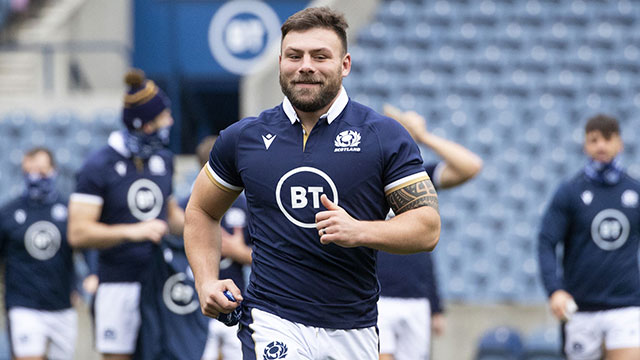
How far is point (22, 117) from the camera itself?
1429 cm

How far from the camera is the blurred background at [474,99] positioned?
11789 millimetres

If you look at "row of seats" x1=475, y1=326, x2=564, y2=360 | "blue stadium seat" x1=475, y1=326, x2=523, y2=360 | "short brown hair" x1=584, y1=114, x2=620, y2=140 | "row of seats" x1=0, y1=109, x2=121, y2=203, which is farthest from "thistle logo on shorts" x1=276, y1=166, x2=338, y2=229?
"row of seats" x1=0, y1=109, x2=121, y2=203

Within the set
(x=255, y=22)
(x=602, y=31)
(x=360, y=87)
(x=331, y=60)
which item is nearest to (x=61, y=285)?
(x=331, y=60)

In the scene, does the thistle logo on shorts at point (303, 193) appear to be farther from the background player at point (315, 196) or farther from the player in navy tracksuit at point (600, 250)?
the player in navy tracksuit at point (600, 250)

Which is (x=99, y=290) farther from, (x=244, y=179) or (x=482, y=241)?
(x=482, y=241)

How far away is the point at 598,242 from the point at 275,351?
3907mm

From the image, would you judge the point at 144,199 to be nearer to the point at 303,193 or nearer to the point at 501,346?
the point at 303,193

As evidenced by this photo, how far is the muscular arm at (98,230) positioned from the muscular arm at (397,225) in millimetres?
2688

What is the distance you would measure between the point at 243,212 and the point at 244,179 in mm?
3206

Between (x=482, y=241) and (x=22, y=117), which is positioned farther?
(x=22, y=117)

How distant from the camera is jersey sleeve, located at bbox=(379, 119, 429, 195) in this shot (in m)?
3.87

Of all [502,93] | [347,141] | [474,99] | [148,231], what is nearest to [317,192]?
[347,141]

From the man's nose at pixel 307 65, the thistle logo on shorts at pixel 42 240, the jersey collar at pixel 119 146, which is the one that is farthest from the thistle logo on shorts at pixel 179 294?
the man's nose at pixel 307 65

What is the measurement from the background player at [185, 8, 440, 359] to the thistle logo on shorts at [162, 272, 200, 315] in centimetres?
241
